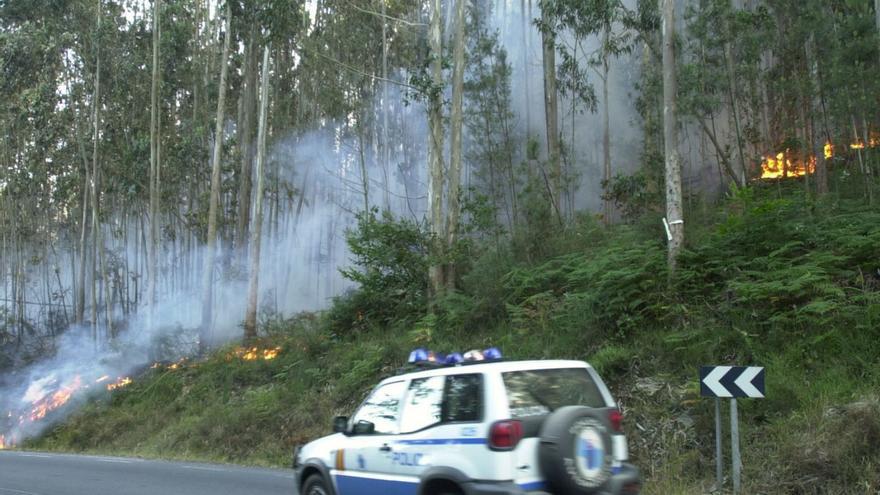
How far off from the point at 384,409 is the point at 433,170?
1499 centimetres

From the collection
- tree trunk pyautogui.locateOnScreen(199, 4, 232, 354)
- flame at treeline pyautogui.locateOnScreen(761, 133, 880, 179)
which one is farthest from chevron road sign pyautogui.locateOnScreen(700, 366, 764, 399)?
tree trunk pyautogui.locateOnScreen(199, 4, 232, 354)

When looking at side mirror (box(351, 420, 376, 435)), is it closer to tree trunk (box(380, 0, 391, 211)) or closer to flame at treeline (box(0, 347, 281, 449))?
flame at treeline (box(0, 347, 281, 449))

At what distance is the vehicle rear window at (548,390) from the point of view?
5.94m

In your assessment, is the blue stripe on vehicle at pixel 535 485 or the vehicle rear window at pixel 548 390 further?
the vehicle rear window at pixel 548 390

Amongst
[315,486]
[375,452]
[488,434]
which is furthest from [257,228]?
[488,434]

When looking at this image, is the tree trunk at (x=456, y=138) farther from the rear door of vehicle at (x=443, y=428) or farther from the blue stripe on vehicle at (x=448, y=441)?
the blue stripe on vehicle at (x=448, y=441)

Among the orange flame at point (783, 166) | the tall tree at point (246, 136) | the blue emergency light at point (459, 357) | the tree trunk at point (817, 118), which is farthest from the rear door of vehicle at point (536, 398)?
the tall tree at point (246, 136)

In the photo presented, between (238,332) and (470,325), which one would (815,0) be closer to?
(470,325)

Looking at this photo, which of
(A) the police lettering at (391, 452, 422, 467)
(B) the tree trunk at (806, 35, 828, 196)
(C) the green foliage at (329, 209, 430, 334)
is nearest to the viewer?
(A) the police lettering at (391, 452, 422, 467)

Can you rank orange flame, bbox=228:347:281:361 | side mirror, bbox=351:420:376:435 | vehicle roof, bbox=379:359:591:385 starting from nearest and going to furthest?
vehicle roof, bbox=379:359:591:385, side mirror, bbox=351:420:376:435, orange flame, bbox=228:347:281:361

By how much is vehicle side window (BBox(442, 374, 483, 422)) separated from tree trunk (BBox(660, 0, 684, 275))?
8995mm

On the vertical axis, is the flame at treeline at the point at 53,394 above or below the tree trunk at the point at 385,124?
below

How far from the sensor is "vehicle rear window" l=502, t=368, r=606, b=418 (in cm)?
594

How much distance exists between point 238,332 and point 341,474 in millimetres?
24146
